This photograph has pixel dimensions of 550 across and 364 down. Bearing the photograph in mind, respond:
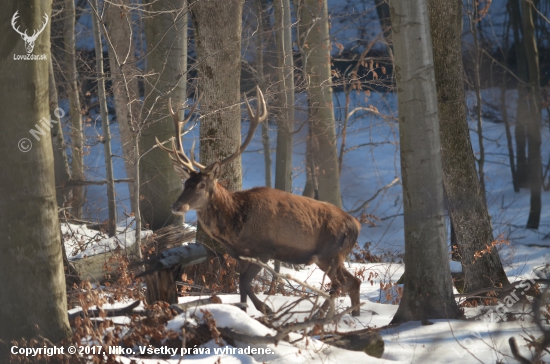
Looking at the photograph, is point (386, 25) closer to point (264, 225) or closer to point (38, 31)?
point (264, 225)

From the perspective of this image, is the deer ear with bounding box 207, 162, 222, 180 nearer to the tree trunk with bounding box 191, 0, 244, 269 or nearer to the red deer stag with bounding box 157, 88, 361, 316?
the red deer stag with bounding box 157, 88, 361, 316

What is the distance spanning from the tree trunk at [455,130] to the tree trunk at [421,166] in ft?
5.61

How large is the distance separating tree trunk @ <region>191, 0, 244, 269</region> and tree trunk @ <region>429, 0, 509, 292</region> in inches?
103

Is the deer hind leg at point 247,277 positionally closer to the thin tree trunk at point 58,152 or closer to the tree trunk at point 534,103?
the thin tree trunk at point 58,152

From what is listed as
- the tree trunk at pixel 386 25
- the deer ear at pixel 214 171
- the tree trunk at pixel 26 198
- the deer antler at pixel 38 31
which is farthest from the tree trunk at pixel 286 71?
the tree trunk at pixel 26 198

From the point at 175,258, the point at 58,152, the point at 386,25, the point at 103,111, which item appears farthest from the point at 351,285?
the point at 386,25

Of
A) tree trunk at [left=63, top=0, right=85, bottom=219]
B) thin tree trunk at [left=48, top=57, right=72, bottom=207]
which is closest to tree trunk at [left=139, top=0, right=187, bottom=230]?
tree trunk at [left=63, top=0, right=85, bottom=219]

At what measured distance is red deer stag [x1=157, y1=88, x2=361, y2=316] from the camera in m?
6.75

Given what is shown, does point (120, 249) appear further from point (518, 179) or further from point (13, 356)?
point (518, 179)

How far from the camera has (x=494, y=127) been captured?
24.2 m

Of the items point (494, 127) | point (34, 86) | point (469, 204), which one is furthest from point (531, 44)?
point (34, 86)

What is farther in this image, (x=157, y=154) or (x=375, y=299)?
(x=157, y=154)

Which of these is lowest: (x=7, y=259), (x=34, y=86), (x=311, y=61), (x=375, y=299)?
(x=375, y=299)

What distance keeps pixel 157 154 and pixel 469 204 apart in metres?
5.34
